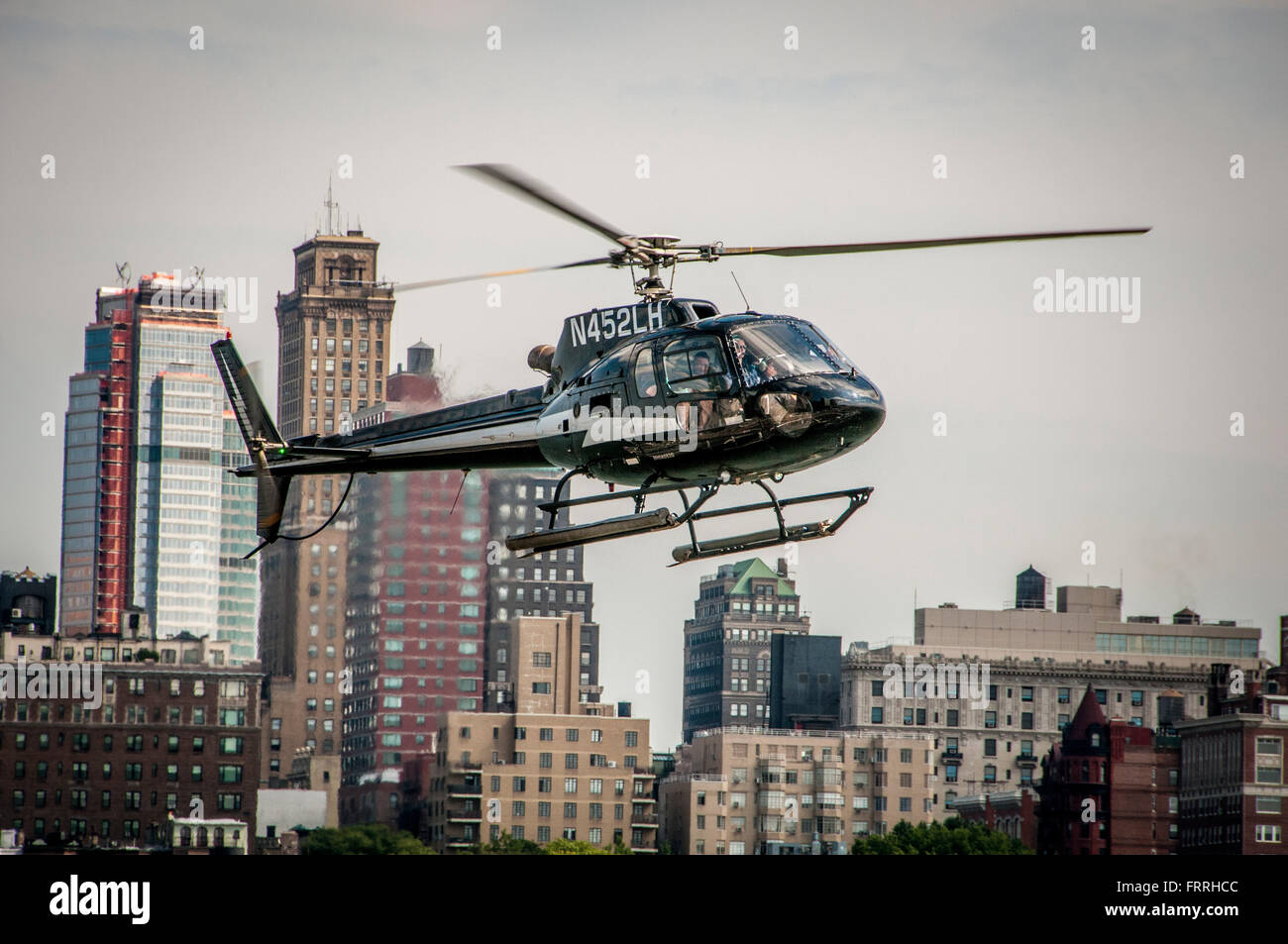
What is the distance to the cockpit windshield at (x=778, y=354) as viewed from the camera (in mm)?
30672

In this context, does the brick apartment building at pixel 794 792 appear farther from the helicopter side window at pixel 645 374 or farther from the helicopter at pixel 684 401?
the helicopter side window at pixel 645 374

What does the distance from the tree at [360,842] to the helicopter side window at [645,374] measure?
11253cm

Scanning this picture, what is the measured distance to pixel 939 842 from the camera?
13412 centimetres

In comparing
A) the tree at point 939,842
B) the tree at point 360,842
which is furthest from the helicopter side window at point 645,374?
the tree at point 360,842

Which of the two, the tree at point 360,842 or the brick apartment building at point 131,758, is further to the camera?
the tree at point 360,842

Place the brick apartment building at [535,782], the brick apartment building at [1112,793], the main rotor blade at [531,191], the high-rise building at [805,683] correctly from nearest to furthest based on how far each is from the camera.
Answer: the main rotor blade at [531,191], the brick apartment building at [1112,793], the brick apartment building at [535,782], the high-rise building at [805,683]

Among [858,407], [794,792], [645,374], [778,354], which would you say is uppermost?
[778,354]

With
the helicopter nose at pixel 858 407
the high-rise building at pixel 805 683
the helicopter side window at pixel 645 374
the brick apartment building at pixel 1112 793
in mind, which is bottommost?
the brick apartment building at pixel 1112 793

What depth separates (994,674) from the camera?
170m

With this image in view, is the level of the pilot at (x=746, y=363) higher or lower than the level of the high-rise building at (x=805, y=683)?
higher

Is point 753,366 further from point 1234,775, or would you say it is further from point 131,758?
point 131,758

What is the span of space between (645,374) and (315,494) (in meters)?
149

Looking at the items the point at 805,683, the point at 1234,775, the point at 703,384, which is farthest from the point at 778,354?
the point at 805,683

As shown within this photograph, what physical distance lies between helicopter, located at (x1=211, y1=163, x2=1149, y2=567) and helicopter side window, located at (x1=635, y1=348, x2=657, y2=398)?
19 mm
